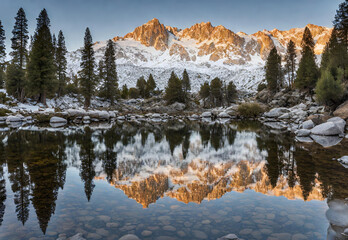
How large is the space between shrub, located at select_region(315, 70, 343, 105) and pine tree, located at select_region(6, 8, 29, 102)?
3843 centimetres

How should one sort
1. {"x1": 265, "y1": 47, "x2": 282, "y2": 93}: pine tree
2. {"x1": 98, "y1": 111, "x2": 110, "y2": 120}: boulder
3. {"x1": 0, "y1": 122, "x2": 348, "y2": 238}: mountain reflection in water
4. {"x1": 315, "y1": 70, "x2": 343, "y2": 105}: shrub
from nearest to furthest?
1. {"x1": 0, "y1": 122, "x2": 348, "y2": 238}: mountain reflection in water
2. {"x1": 315, "y1": 70, "x2": 343, "y2": 105}: shrub
3. {"x1": 98, "y1": 111, "x2": 110, "y2": 120}: boulder
4. {"x1": 265, "y1": 47, "x2": 282, "y2": 93}: pine tree

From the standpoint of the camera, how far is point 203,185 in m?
5.71

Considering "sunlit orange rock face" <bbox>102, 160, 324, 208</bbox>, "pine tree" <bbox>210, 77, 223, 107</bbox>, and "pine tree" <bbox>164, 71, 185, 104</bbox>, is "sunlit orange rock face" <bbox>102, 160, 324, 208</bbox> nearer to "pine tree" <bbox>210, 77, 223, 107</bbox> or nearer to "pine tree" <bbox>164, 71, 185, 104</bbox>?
"pine tree" <bbox>164, 71, 185, 104</bbox>

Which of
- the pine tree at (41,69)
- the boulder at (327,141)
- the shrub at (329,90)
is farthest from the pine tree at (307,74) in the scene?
the pine tree at (41,69)

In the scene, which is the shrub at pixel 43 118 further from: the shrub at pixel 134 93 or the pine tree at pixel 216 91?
the shrub at pixel 134 93

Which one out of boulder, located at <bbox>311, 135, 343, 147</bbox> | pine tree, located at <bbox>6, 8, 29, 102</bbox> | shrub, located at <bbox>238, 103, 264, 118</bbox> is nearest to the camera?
boulder, located at <bbox>311, 135, 343, 147</bbox>

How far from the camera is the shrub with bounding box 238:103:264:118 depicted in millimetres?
38781

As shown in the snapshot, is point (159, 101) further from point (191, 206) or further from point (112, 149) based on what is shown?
point (191, 206)

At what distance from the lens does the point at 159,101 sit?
61.2 meters

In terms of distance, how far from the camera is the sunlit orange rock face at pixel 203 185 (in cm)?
500

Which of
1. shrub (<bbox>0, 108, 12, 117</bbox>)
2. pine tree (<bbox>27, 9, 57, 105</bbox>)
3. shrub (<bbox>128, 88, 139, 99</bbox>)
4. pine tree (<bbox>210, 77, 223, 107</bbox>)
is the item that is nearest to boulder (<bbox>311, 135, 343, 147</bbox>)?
shrub (<bbox>0, 108, 12, 117</bbox>)

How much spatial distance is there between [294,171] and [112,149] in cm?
747

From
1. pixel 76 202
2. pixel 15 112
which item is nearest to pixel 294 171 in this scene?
pixel 76 202

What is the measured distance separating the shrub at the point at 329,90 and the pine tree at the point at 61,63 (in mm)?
38234
